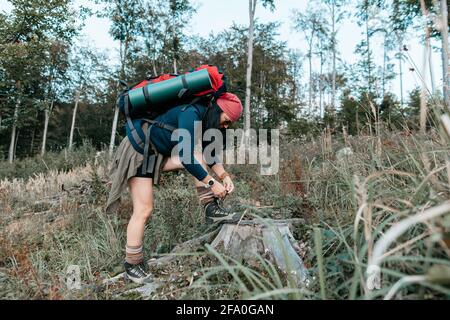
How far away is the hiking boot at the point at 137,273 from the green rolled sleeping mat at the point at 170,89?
51.8 inches

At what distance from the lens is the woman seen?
2.61 meters

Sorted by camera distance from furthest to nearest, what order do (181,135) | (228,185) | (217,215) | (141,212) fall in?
1. (217,215)
2. (228,185)
3. (141,212)
4. (181,135)

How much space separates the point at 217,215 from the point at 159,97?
48.2 inches

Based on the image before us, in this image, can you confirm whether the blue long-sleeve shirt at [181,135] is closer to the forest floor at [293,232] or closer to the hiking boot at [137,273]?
the forest floor at [293,232]

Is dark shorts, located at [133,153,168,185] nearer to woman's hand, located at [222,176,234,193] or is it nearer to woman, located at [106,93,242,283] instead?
woman, located at [106,93,242,283]

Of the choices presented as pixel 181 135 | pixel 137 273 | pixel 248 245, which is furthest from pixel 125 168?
pixel 248 245

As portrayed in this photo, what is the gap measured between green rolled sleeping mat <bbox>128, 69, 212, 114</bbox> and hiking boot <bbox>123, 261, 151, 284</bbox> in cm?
132

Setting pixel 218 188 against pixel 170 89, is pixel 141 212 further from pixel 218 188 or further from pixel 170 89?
pixel 170 89

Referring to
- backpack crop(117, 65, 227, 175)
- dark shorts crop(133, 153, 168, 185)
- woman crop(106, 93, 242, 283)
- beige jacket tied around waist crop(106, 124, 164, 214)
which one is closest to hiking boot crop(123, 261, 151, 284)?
woman crop(106, 93, 242, 283)

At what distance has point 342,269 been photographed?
1767 mm

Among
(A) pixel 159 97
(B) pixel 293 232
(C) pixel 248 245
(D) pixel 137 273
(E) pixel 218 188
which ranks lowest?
(D) pixel 137 273

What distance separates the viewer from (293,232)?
296cm

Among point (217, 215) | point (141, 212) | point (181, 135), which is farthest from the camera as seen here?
point (217, 215)

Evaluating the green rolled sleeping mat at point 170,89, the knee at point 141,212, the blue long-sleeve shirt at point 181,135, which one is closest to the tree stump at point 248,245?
the knee at point 141,212
